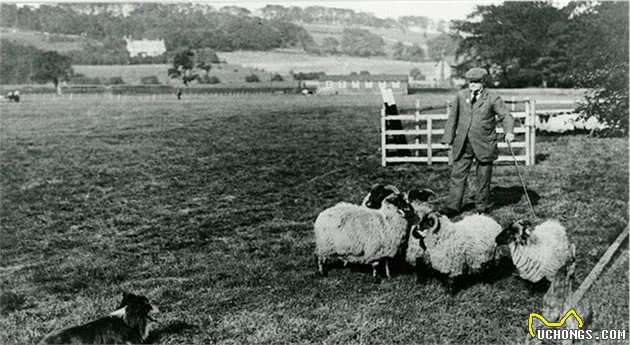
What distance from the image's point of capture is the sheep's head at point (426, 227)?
21.2ft

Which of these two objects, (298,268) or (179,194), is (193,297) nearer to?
(298,268)

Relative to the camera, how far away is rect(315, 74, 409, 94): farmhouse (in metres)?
83.4

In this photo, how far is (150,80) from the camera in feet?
207

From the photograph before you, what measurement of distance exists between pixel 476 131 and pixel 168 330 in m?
5.40

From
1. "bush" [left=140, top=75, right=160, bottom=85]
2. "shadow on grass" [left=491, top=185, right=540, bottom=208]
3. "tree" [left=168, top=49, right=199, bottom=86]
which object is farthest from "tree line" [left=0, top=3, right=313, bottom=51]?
"shadow on grass" [left=491, top=185, right=540, bottom=208]

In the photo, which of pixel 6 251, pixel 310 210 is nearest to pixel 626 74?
pixel 310 210

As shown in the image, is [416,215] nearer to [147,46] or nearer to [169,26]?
[169,26]

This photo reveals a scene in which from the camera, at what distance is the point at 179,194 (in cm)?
1246

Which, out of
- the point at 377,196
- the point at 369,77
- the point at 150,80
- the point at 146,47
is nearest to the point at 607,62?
the point at 377,196

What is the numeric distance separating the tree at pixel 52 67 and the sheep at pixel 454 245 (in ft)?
157

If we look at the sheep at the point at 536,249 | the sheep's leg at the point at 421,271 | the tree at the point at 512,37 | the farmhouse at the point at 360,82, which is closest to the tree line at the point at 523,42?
the tree at the point at 512,37

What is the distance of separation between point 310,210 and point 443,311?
4.98m

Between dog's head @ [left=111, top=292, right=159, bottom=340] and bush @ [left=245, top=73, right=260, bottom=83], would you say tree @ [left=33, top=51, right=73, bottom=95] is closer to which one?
bush @ [left=245, top=73, right=260, bottom=83]

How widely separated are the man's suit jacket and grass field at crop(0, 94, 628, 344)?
3.91 ft
